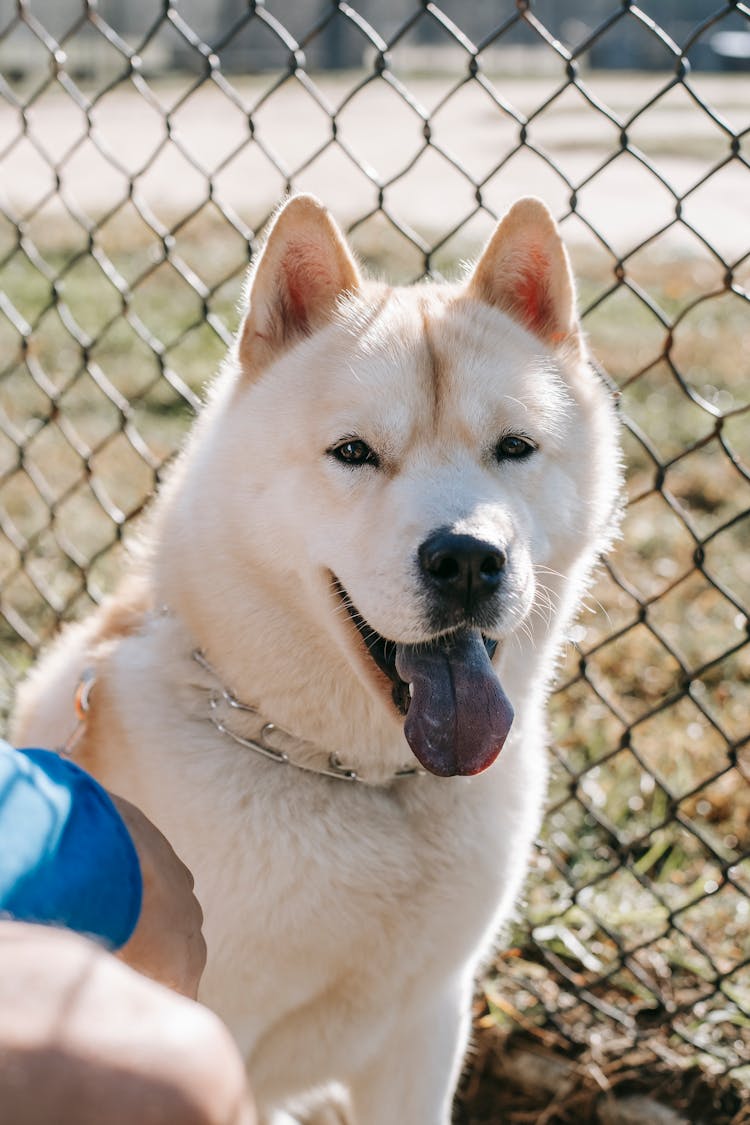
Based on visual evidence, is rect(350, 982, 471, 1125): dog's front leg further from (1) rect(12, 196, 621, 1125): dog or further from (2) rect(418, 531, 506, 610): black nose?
(2) rect(418, 531, 506, 610): black nose

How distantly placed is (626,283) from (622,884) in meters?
1.42

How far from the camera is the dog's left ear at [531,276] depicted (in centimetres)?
204

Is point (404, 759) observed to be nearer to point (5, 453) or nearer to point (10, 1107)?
point (10, 1107)

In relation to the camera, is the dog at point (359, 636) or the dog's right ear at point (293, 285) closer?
the dog at point (359, 636)

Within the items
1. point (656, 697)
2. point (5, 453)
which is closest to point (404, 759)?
point (656, 697)

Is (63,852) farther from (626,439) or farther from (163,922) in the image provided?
(626,439)

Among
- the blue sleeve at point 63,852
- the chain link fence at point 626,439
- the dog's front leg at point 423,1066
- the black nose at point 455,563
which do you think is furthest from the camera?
the chain link fence at point 626,439

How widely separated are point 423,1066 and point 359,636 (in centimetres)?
89

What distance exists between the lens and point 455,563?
68.4 inches

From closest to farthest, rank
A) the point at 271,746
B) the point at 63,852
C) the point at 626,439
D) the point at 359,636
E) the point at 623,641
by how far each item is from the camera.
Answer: the point at 63,852 < the point at 359,636 < the point at 271,746 < the point at 623,641 < the point at 626,439

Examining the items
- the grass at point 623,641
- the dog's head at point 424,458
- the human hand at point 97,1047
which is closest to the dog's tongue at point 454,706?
the dog's head at point 424,458

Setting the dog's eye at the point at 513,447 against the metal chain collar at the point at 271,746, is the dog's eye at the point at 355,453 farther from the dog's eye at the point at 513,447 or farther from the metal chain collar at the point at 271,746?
the metal chain collar at the point at 271,746

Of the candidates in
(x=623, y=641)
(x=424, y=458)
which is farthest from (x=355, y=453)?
(x=623, y=641)

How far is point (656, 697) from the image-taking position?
3.38 metres
